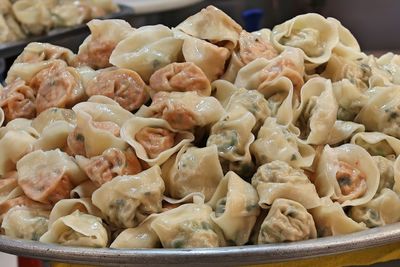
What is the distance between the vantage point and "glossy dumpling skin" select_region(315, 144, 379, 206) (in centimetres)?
127

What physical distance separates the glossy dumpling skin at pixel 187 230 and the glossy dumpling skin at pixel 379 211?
0.25 meters

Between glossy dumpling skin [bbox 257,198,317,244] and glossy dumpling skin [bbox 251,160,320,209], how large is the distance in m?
0.02

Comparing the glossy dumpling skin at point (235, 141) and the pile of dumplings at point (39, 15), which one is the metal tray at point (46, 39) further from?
the glossy dumpling skin at point (235, 141)

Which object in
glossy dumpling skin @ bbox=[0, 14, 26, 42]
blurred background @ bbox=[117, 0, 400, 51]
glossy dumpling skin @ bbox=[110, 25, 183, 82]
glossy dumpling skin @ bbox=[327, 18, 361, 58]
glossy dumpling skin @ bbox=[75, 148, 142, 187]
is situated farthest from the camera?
blurred background @ bbox=[117, 0, 400, 51]

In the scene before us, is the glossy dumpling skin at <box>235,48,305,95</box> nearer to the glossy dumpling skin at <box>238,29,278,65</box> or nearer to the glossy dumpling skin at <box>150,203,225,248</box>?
the glossy dumpling skin at <box>238,29,278,65</box>

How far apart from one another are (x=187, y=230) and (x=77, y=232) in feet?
0.61

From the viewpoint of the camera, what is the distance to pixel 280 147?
1276mm

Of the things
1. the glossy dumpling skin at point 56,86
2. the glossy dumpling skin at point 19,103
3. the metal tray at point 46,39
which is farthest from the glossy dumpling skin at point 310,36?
the metal tray at point 46,39

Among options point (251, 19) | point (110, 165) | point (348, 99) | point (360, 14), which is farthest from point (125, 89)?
point (360, 14)

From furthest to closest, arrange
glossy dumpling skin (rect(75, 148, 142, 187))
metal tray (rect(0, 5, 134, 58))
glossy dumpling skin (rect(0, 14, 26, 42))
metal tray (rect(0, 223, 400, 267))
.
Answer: glossy dumpling skin (rect(0, 14, 26, 42)) → metal tray (rect(0, 5, 134, 58)) → glossy dumpling skin (rect(75, 148, 142, 187)) → metal tray (rect(0, 223, 400, 267))

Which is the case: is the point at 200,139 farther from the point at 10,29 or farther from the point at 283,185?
the point at 10,29

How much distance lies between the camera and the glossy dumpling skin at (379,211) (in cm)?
123

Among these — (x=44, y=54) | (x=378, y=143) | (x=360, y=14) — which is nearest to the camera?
(x=378, y=143)

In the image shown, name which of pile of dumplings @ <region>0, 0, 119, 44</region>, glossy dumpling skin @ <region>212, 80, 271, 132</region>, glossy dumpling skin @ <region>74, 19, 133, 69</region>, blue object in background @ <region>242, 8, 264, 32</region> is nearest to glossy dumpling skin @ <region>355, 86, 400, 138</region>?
glossy dumpling skin @ <region>212, 80, 271, 132</region>
